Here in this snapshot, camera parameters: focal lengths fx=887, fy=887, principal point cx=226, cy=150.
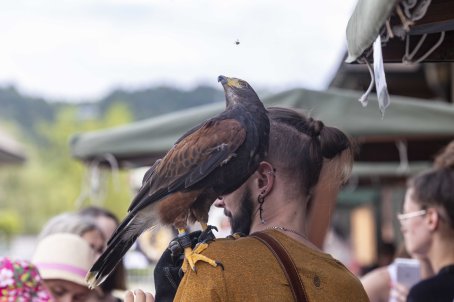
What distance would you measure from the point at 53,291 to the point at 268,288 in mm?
2109

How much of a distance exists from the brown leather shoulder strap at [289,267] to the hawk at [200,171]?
18 centimetres

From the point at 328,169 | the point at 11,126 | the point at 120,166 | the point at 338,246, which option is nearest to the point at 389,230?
the point at 338,246

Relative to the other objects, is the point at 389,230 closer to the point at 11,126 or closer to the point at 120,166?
the point at 120,166

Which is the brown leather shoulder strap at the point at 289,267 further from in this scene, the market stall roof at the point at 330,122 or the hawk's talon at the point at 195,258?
the market stall roof at the point at 330,122

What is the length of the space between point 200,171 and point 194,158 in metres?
0.04

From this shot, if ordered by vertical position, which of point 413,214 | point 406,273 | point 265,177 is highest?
point 265,177

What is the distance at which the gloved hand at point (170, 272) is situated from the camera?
7.56 ft

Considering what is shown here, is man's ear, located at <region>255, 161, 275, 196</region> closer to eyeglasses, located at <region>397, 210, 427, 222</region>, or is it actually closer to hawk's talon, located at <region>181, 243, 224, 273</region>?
hawk's talon, located at <region>181, 243, 224, 273</region>

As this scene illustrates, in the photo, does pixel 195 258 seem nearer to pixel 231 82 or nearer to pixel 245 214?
pixel 245 214

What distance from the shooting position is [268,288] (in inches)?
87.0

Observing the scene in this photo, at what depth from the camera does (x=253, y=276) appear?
7.22ft

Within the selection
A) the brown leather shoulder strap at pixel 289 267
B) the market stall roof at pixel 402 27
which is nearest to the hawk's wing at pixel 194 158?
the brown leather shoulder strap at pixel 289 267

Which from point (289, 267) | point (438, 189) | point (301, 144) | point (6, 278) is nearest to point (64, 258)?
point (6, 278)

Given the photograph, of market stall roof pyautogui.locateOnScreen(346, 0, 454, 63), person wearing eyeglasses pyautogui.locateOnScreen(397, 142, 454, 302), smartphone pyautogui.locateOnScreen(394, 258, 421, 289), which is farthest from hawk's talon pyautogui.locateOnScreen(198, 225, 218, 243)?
smartphone pyautogui.locateOnScreen(394, 258, 421, 289)
